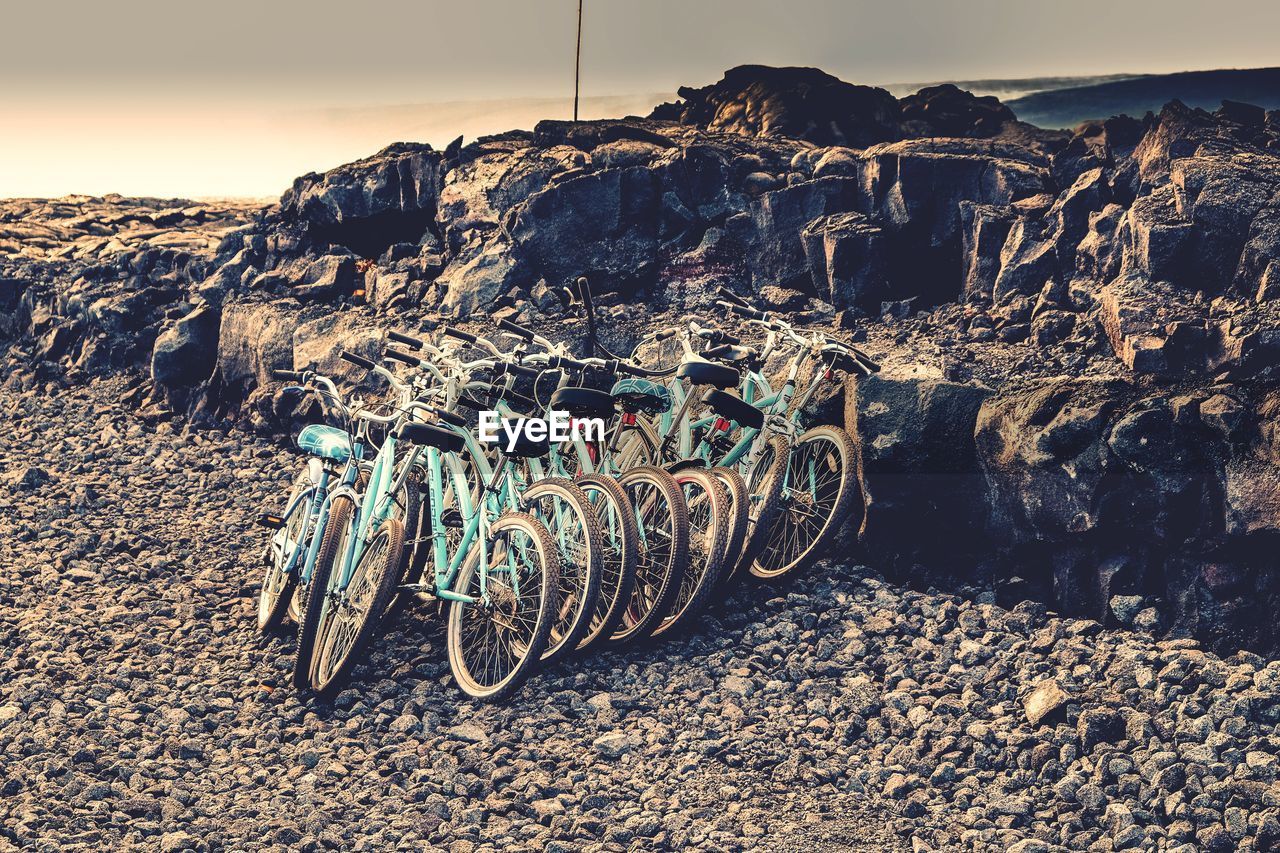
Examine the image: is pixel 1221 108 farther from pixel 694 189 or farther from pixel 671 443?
pixel 671 443

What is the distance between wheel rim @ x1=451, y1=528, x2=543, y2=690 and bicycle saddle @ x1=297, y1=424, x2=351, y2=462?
48.4 inches

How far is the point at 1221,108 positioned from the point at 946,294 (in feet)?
8.00

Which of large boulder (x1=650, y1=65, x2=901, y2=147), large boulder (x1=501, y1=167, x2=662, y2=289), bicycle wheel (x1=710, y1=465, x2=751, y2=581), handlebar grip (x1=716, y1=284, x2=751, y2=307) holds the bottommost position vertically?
bicycle wheel (x1=710, y1=465, x2=751, y2=581)

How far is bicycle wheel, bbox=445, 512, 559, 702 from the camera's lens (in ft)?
19.9

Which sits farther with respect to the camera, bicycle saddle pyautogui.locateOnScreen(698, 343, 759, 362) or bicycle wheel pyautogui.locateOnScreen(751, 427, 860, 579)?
bicycle saddle pyautogui.locateOnScreen(698, 343, 759, 362)

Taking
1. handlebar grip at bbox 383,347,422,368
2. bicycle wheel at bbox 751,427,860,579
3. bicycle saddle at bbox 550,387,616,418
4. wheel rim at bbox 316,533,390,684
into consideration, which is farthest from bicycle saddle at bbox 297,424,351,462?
bicycle wheel at bbox 751,427,860,579

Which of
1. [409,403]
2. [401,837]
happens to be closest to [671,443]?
[409,403]

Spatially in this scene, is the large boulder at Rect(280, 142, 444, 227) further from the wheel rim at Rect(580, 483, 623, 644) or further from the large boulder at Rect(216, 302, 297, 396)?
the wheel rim at Rect(580, 483, 623, 644)

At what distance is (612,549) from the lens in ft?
22.4

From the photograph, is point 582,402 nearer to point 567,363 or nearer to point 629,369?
point 567,363

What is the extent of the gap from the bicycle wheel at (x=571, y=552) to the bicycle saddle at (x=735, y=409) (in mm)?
1161

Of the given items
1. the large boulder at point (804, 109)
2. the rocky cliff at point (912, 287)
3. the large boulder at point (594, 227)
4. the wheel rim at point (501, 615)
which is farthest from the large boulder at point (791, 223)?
the wheel rim at point (501, 615)

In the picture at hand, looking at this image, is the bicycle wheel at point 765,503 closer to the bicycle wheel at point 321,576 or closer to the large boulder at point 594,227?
the bicycle wheel at point 321,576

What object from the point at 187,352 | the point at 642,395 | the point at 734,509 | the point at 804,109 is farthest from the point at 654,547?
the point at 187,352
